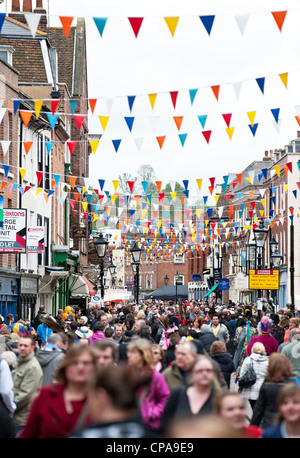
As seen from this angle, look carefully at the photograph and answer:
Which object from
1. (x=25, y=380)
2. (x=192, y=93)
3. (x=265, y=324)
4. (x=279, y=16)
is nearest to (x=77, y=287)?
(x=192, y=93)

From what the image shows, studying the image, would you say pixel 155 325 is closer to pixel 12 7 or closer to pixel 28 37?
pixel 28 37

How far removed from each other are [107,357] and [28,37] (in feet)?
105

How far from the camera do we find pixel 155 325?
69.2ft

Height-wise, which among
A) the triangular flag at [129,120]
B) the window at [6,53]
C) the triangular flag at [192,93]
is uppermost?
the window at [6,53]

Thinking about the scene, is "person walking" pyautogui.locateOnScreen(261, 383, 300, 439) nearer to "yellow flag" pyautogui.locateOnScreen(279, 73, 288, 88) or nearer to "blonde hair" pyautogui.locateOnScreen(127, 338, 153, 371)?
"blonde hair" pyautogui.locateOnScreen(127, 338, 153, 371)

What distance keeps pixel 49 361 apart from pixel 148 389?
2.76 meters

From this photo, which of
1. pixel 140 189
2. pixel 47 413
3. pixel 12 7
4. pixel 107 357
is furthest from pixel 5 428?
pixel 140 189

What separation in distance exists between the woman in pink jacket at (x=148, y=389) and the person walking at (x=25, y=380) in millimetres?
1600

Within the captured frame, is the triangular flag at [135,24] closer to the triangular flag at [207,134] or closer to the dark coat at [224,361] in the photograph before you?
the dark coat at [224,361]

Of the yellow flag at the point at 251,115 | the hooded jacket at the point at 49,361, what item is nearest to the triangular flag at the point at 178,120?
the yellow flag at the point at 251,115

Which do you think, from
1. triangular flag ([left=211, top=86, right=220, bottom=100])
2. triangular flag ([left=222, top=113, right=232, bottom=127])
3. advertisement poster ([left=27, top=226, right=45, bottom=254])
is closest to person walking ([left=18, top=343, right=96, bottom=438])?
triangular flag ([left=211, top=86, right=220, bottom=100])

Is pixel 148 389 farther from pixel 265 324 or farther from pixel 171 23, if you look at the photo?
pixel 265 324

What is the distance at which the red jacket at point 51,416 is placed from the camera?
17.9 feet

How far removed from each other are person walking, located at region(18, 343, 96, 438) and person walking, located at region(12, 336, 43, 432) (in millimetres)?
3566
